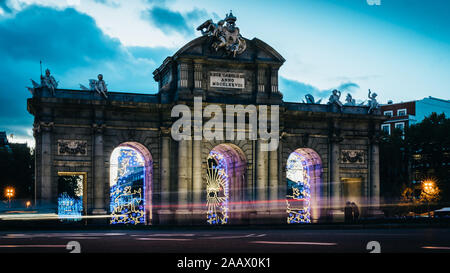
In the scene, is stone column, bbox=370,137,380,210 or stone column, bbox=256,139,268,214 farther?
stone column, bbox=370,137,380,210

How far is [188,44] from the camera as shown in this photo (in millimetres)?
43250

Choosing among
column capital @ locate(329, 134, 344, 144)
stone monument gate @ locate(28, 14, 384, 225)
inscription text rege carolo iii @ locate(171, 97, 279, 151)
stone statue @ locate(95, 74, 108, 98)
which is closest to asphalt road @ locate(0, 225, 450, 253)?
stone monument gate @ locate(28, 14, 384, 225)

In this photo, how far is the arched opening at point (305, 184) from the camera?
48.1 m

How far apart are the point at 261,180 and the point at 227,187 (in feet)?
11.4

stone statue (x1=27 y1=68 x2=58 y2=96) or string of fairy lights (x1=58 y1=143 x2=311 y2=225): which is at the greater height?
stone statue (x1=27 y1=68 x2=58 y2=96)

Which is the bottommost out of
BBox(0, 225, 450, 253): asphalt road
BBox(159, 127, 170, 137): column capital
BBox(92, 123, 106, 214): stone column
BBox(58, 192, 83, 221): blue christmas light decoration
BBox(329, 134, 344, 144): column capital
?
BBox(58, 192, 83, 221): blue christmas light decoration

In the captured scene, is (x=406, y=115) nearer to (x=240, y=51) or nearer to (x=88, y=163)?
(x=240, y=51)

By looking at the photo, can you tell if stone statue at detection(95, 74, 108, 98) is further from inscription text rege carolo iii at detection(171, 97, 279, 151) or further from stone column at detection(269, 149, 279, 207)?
stone column at detection(269, 149, 279, 207)

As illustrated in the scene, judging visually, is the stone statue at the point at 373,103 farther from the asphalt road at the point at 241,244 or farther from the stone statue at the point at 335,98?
the asphalt road at the point at 241,244

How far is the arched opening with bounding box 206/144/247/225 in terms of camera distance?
45.3m

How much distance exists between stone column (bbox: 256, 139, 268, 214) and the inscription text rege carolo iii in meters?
0.45

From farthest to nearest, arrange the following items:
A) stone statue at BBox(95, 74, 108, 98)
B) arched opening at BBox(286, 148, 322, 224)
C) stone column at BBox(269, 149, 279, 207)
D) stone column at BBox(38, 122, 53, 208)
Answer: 1. arched opening at BBox(286, 148, 322, 224)
2. stone column at BBox(269, 149, 279, 207)
3. stone statue at BBox(95, 74, 108, 98)
4. stone column at BBox(38, 122, 53, 208)

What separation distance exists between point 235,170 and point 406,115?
123ft
